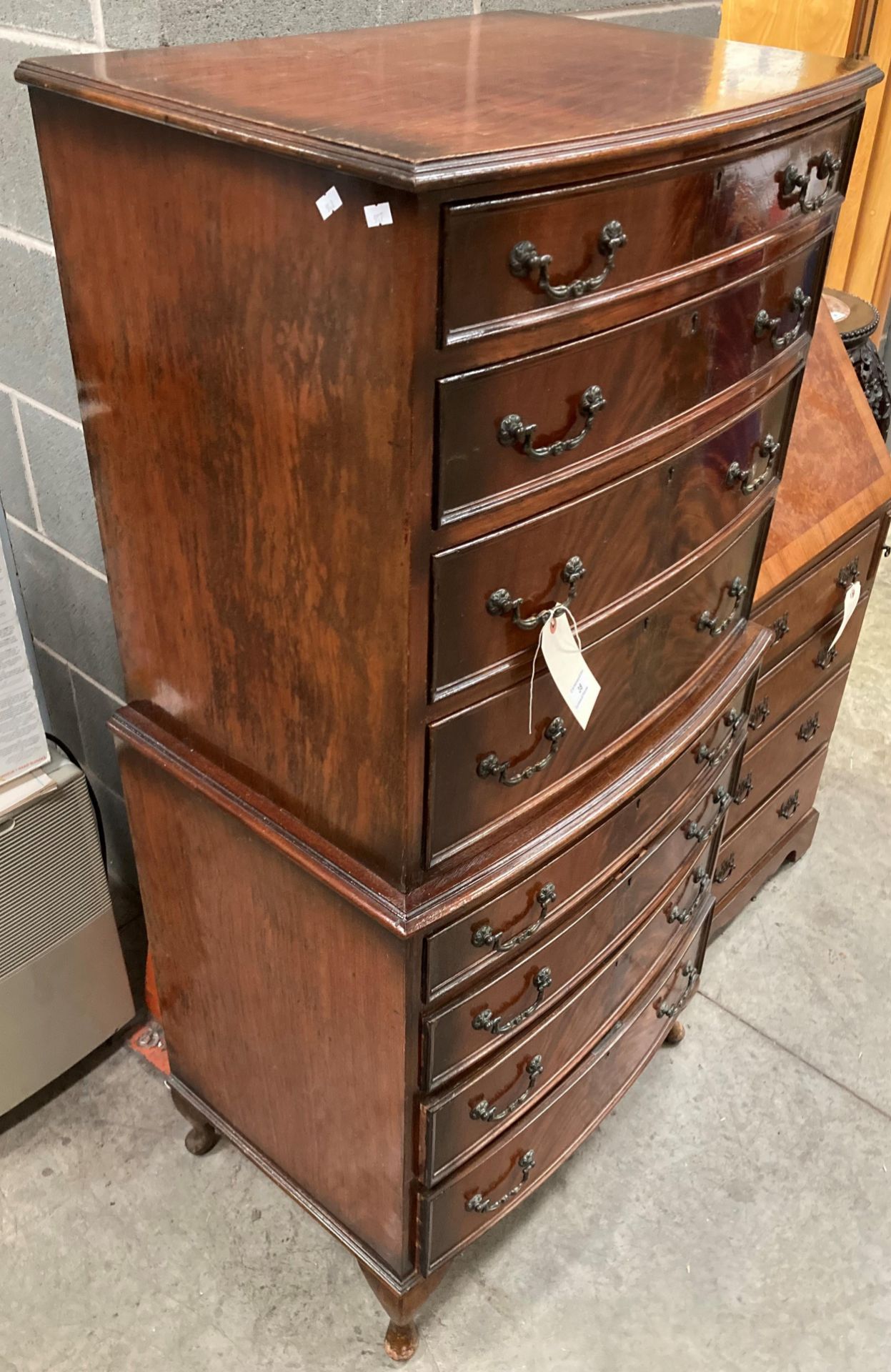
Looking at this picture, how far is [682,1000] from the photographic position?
1683 mm

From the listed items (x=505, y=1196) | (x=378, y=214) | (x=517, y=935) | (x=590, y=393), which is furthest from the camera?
(x=505, y=1196)

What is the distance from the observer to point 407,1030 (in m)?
1.08

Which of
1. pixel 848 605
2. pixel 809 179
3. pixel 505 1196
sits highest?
pixel 809 179

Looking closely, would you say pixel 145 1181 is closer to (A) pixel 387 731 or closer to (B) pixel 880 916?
(A) pixel 387 731

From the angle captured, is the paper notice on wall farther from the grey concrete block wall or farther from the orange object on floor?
the orange object on floor

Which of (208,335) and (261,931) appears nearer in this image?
(208,335)

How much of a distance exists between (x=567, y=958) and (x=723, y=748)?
37 centimetres

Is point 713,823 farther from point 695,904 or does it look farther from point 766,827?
point 766,827

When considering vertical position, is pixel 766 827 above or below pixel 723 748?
below

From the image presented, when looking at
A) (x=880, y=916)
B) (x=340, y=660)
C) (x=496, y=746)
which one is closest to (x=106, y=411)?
(x=340, y=660)

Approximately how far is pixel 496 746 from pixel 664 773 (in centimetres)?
36

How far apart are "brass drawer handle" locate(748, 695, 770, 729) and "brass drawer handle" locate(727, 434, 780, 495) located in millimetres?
507

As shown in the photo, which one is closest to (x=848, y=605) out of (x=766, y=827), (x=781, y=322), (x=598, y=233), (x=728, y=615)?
(x=766, y=827)

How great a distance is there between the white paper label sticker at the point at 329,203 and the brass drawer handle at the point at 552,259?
0.40 feet
